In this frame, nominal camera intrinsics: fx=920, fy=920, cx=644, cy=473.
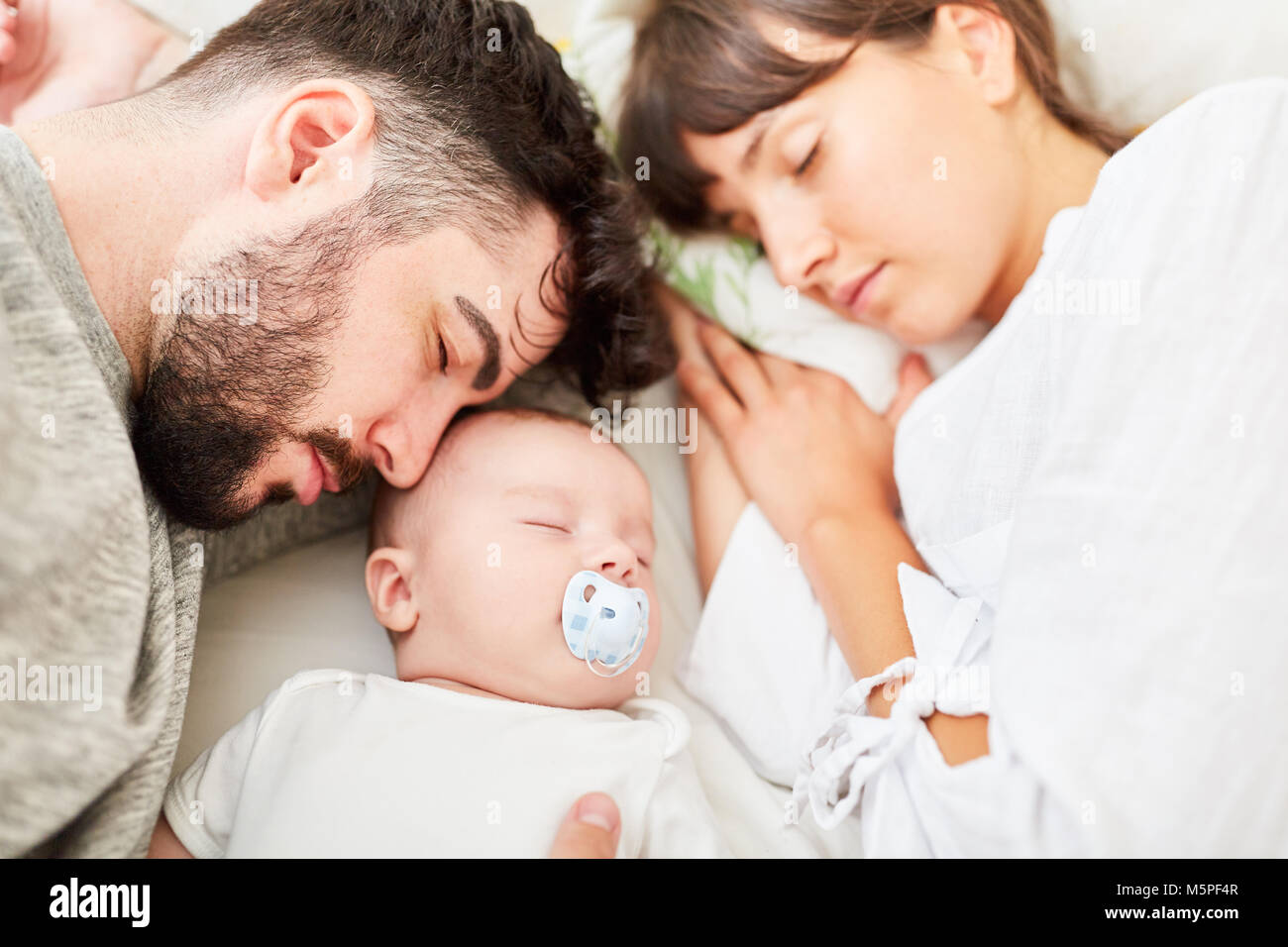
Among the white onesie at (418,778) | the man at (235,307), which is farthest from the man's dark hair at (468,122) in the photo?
the white onesie at (418,778)

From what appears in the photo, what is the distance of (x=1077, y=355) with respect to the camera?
102 centimetres

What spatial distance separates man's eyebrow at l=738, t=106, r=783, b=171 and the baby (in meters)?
0.51

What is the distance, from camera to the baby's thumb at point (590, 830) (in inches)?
38.1

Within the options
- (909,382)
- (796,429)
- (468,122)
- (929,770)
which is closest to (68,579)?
(468,122)

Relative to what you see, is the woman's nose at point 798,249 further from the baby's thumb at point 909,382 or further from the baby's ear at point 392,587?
the baby's ear at point 392,587

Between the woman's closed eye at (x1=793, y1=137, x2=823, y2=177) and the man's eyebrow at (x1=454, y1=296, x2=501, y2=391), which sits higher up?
the woman's closed eye at (x1=793, y1=137, x2=823, y2=177)

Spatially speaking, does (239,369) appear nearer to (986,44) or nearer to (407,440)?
(407,440)

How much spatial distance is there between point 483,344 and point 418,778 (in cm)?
54

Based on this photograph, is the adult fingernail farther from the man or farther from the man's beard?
the man's beard

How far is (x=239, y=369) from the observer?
1.10 m

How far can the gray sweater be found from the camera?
831mm

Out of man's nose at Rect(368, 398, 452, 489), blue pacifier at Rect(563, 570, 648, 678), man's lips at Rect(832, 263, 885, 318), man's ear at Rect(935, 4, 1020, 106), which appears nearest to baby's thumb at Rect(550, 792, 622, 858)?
blue pacifier at Rect(563, 570, 648, 678)

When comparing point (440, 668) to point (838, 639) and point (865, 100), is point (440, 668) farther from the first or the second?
point (865, 100)
